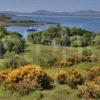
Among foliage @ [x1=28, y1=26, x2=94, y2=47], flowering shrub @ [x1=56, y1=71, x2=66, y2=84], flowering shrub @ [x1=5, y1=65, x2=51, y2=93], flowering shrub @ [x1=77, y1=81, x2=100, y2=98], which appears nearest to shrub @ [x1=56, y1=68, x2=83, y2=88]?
flowering shrub @ [x1=56, y1=71, x2=66, y2=84]

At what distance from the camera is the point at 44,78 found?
51.2 feet

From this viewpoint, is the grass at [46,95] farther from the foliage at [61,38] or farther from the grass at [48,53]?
the foliage at [61,38]

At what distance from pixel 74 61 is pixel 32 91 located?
10.8m

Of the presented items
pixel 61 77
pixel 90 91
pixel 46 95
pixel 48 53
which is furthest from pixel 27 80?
pixel 48 53

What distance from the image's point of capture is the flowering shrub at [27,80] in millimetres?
15062

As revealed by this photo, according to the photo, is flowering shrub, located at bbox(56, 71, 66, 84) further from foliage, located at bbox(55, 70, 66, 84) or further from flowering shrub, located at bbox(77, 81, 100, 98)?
flowering shrub, located at bbox(77, 81, 100, 98)

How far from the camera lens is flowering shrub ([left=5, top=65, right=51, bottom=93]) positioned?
15.1 meters

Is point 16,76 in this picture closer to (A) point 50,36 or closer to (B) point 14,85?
(B) point 14,85

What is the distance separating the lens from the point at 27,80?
15211mm

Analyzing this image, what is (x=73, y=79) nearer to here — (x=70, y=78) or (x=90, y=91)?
(x=70, y=78)

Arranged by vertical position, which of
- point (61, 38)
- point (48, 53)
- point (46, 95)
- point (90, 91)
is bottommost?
point (61, 38)

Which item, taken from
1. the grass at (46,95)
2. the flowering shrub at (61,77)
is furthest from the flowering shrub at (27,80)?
the flowering shrub at (61,77)

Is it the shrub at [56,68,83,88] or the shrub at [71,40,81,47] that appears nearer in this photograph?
the shrub at [56,68,83,88]

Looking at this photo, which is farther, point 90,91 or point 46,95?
point 46,95
